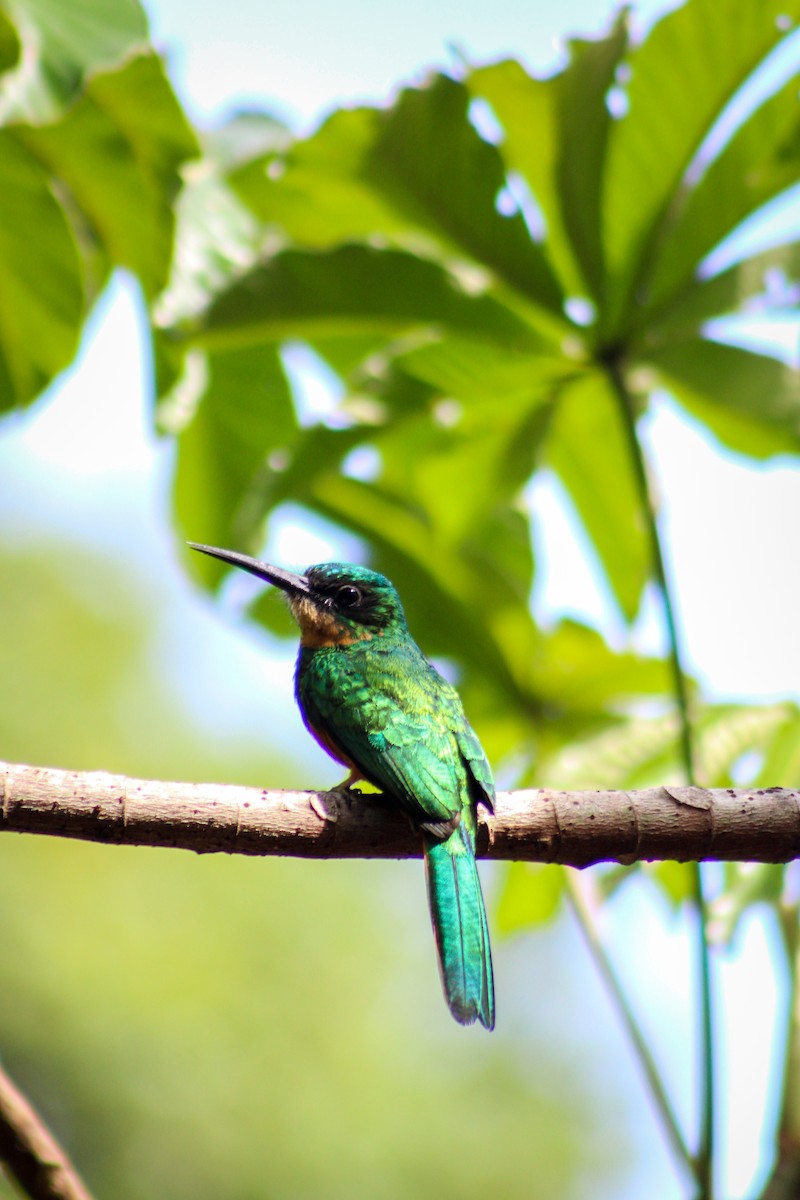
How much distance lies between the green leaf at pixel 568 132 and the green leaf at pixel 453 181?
0.10 m

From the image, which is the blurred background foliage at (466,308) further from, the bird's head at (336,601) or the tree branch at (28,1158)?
the tree branch at (28,1158)

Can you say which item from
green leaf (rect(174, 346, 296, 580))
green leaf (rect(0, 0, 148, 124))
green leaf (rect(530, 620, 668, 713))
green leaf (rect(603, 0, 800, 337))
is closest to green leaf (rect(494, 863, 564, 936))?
green leaf (rect(530, 620, 668, 713))

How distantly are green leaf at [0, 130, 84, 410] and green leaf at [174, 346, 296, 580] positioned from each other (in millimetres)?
472

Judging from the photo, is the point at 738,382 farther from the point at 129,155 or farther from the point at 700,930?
the point at 129,155

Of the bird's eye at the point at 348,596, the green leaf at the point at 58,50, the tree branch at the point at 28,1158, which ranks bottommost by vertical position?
the tree branch at the point at 28,1158

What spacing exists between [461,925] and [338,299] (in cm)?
171

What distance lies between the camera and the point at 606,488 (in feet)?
12.5

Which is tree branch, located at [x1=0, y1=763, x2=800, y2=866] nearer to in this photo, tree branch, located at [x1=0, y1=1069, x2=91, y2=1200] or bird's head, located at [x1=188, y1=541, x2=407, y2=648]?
tree branch, located at [x1=0, y1=1069, x2=91, y2=1200]

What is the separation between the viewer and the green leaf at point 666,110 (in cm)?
278

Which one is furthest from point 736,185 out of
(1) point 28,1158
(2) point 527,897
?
(1) point 28,1158

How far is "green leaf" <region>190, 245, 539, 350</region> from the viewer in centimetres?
305

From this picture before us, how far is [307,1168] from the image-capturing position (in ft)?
27.3

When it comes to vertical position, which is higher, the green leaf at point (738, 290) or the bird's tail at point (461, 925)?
the green leaf at point (738, 290)

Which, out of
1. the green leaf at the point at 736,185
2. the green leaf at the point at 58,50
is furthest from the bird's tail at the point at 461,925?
the green leaf at the point at 736,185
